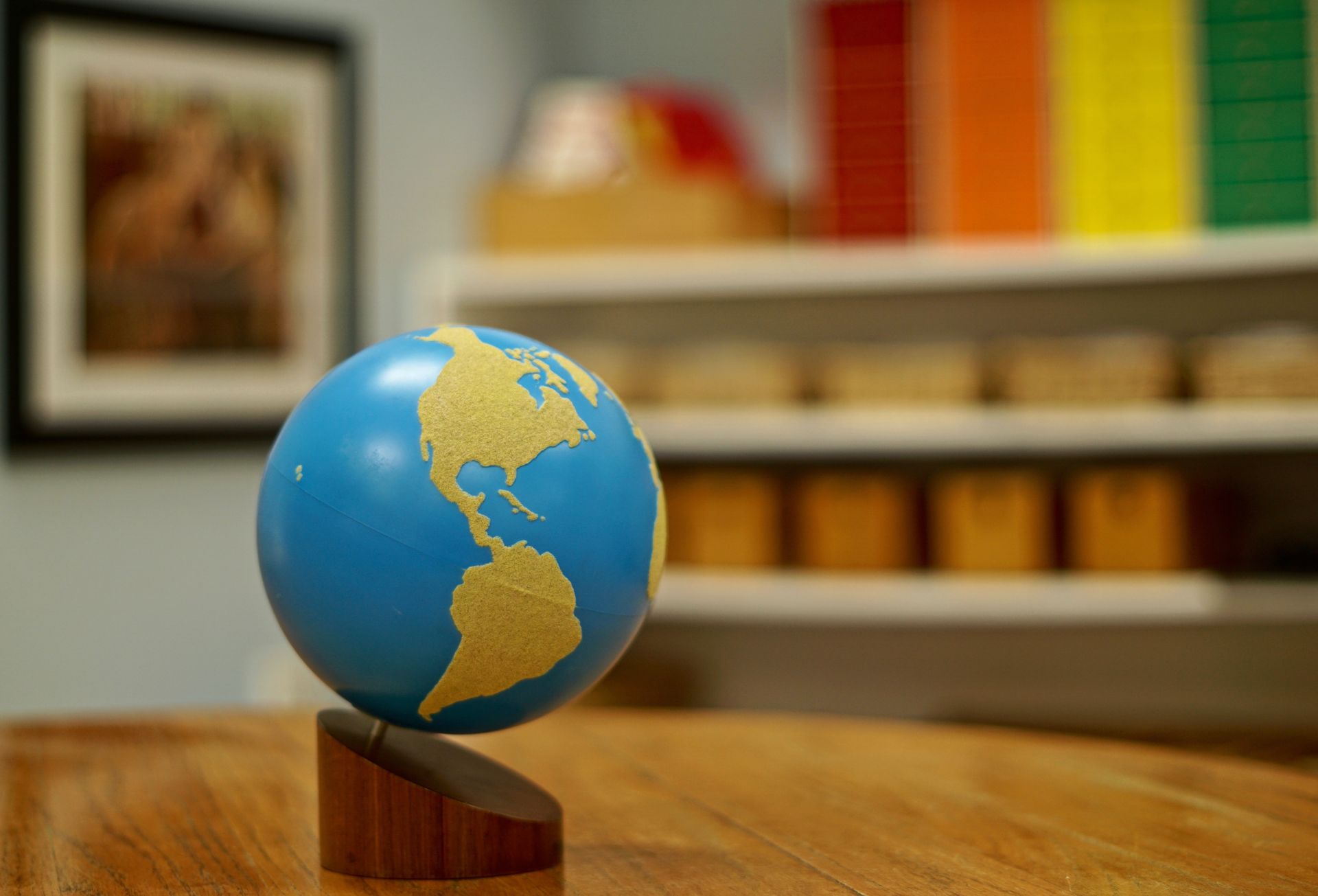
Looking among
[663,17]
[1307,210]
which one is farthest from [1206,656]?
[663,17]

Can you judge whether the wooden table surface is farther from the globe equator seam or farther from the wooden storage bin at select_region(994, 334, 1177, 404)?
the wooden storage bin at select_region(994, 334, 1177, 404)

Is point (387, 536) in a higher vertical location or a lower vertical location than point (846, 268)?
lower

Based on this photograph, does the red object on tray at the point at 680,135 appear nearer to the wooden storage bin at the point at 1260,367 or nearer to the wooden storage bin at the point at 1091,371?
the wooden storage bin at the point at 1091,371

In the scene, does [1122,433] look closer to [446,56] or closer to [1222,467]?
[1222,467]

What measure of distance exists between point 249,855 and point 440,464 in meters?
0.31

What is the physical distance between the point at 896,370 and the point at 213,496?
1.33m

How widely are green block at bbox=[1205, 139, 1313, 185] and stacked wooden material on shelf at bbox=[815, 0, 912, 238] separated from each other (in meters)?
0.51

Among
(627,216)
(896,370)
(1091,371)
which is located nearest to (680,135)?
(627,216)

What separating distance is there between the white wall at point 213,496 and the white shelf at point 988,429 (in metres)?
0.80

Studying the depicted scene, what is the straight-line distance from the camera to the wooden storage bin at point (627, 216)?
93.0 inches

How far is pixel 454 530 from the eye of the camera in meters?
0.74

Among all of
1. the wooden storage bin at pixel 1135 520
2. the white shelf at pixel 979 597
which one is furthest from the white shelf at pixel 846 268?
the white shelf at pixel 979 597

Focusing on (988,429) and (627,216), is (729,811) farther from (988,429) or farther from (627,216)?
(627,216)

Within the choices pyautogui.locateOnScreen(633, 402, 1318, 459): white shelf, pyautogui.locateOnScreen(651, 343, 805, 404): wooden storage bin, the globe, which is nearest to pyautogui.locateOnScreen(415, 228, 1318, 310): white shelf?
pyautogui.locateOnScreen(651, 343, 805, 404): wooden storage bin
